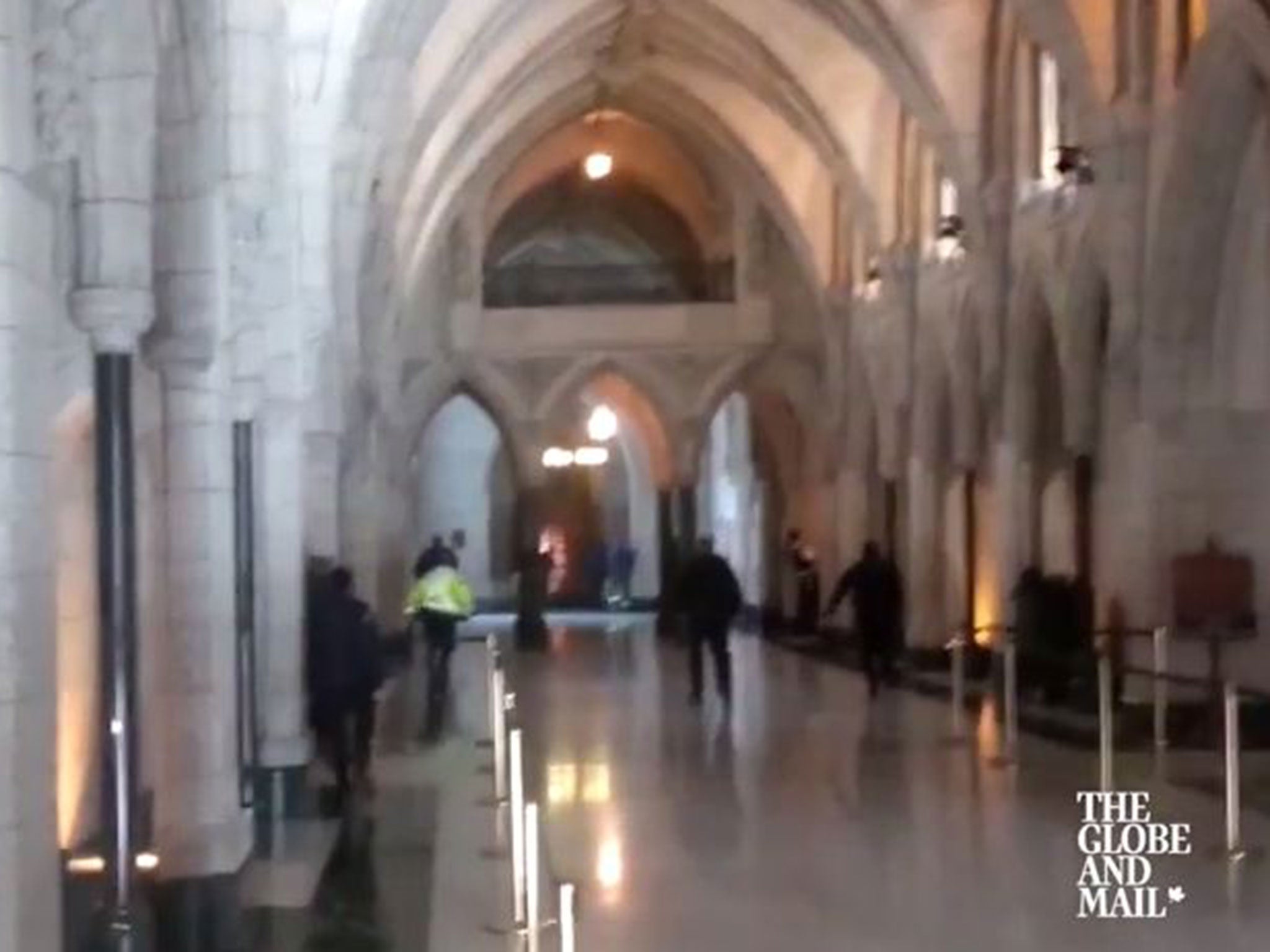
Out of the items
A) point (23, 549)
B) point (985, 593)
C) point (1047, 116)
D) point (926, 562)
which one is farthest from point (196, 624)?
point (926, 562)

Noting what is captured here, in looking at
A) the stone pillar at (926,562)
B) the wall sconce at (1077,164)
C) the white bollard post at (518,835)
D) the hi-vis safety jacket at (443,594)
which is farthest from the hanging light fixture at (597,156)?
the white bollard post at (518,835)

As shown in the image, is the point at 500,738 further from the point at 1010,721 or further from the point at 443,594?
the point at 443,594

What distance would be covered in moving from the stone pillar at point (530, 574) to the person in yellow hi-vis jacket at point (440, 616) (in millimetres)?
12363

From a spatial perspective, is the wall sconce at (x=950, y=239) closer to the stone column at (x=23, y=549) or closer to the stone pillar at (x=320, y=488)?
the stone pillar at (x=320, y=488)

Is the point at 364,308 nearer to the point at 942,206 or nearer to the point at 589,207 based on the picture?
the point at 942,206

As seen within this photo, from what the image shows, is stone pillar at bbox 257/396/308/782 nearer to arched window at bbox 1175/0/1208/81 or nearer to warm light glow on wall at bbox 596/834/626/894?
warm light glow on wall at bbox 596/834/626/894

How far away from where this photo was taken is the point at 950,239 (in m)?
27.7

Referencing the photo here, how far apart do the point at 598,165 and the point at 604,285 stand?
6.81ft

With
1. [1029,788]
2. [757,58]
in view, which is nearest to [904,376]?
[757,58]

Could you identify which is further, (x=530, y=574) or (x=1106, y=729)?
(x=530, y=574)

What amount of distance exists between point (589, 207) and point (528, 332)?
21.6 feet

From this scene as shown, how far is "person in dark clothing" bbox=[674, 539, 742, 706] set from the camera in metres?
21.7

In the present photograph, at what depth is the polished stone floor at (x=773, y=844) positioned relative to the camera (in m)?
10.7

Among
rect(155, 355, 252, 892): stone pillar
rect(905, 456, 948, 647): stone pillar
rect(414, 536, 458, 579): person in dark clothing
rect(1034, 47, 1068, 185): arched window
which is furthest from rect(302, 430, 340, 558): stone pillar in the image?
rect(905, 456, 948, 647): stone pillar
